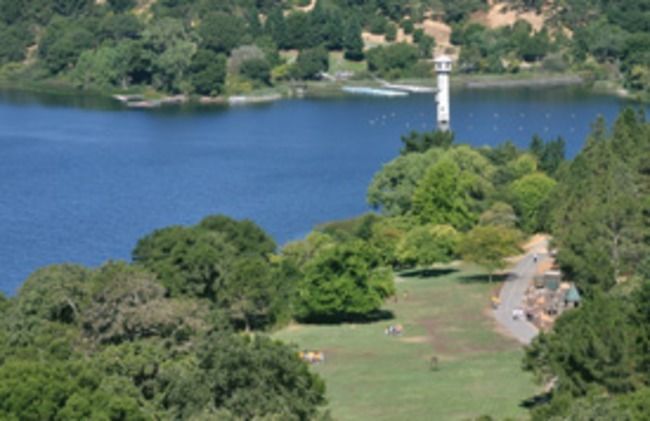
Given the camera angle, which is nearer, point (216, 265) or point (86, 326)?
point (86, 326)

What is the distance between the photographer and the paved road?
63.4 m

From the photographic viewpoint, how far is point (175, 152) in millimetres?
121062

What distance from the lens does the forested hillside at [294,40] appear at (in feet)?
516

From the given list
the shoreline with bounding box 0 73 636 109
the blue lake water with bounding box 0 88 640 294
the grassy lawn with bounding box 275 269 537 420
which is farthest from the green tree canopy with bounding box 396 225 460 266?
the shoreline with bounding box 0 73 636 109

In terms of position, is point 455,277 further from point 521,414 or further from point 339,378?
point 521,414

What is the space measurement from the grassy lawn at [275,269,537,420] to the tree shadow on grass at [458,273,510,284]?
23 cm

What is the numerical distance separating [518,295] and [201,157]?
5124 cm

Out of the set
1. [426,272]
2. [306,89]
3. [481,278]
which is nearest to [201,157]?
[306,89]

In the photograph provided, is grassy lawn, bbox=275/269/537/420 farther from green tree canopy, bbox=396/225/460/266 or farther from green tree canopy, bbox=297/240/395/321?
green tree canopy, bbox=396/225/460/266

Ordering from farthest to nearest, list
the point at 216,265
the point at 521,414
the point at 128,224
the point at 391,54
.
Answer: the point at 391,54
the point at 128,224
the point at 216,265
the point at 521,414

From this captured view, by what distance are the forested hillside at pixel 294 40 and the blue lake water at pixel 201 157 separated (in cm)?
749

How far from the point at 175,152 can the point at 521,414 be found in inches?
2826

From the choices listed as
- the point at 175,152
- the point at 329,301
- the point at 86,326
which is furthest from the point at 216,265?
the point at 175,152

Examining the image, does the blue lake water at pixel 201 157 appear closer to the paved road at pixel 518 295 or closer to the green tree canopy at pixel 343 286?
the paved road at pixel 518 295
